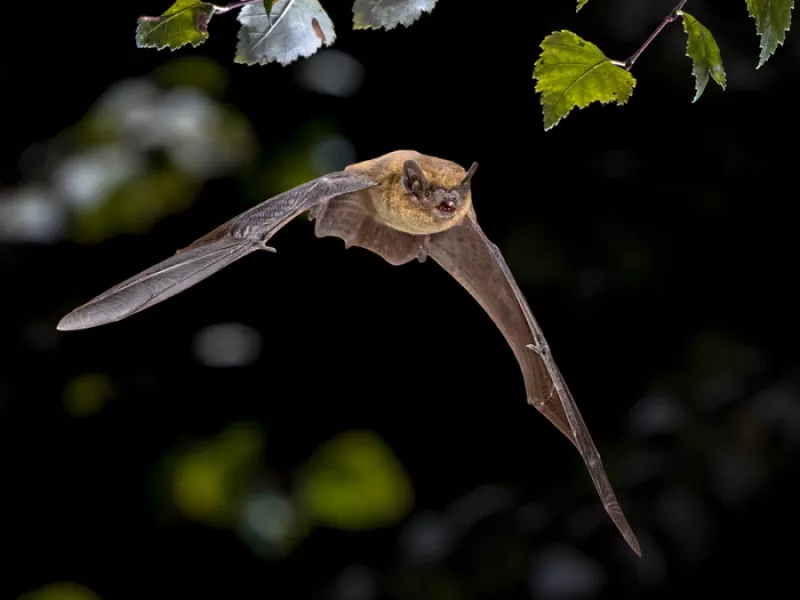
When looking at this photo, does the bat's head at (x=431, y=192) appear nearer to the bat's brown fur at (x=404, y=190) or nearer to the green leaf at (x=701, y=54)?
the bat's brown fur at (x=404, y=190)

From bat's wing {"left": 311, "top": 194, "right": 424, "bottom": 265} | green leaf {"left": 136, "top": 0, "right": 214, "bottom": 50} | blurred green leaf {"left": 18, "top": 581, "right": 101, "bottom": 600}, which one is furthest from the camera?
blurred green leaf {"left": 18, "top": 581, "right": 101, "bottom": 600}

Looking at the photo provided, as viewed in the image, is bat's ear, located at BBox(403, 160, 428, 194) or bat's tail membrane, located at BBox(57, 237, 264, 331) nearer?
bat's tail membrane, located at BBox(57, 237, 264, 331)

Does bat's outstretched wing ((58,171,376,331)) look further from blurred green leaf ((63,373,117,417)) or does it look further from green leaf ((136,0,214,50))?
blurred green leaf ((63,373,117,417))

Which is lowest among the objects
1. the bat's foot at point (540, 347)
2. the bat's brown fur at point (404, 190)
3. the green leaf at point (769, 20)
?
the bat's foot at point (540, 347)

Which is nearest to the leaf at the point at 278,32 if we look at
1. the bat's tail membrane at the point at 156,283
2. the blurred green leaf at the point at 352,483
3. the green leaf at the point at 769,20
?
the bat's tail membrane at the point at 156,283

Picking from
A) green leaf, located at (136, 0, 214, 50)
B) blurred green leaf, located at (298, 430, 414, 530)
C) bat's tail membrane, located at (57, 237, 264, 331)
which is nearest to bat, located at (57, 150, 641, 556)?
bat's tail membrane, located at (57, 237, 264, 331)

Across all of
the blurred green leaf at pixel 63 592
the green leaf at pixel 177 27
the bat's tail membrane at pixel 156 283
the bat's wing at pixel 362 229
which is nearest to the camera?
the bat's tail membrane at pixel 156 283

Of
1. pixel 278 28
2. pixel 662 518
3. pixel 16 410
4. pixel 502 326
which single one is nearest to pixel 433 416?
pixel 662 518
